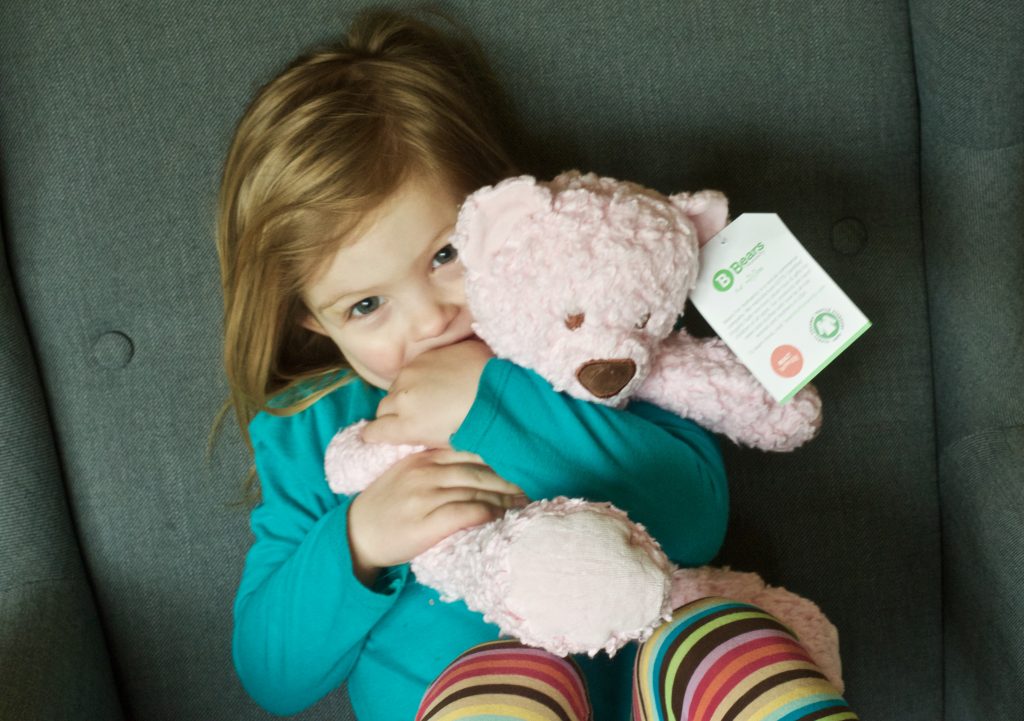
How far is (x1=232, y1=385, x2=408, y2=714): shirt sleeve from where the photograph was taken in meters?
0.82

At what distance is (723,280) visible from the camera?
75 cm

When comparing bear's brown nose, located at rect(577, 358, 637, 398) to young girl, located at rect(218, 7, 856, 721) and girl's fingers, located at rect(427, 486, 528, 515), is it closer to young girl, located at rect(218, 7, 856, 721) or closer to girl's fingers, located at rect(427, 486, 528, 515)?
young girl, located at rect(218, 7, 856, 721)

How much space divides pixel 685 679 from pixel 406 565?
0.28 metres

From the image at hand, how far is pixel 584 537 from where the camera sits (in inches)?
23.8

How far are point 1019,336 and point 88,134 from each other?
974mm

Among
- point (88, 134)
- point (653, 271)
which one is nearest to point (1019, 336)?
point (653, 271)

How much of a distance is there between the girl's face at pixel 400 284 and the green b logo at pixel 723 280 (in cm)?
22

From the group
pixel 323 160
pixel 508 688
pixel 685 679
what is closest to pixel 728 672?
pixel 685 679

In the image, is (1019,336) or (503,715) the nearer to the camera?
(503,715)

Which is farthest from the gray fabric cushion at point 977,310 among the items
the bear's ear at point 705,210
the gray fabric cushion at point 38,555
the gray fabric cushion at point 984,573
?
the gray fabric cushion at point 38,555

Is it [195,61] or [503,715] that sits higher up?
[195,61]

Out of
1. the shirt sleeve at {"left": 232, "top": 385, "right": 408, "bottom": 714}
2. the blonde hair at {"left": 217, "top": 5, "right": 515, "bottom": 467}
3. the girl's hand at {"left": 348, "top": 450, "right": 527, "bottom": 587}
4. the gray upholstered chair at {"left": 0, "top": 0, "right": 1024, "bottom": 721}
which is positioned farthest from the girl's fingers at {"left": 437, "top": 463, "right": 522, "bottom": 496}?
the gray upholstered chair at {"left": 0, "top": 0, "right": 1024, "bottom": 721}

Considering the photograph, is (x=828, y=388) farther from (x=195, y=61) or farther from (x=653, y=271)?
(x=195, y=61)

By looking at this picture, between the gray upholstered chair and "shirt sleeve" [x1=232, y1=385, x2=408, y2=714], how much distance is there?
4.2 inches
